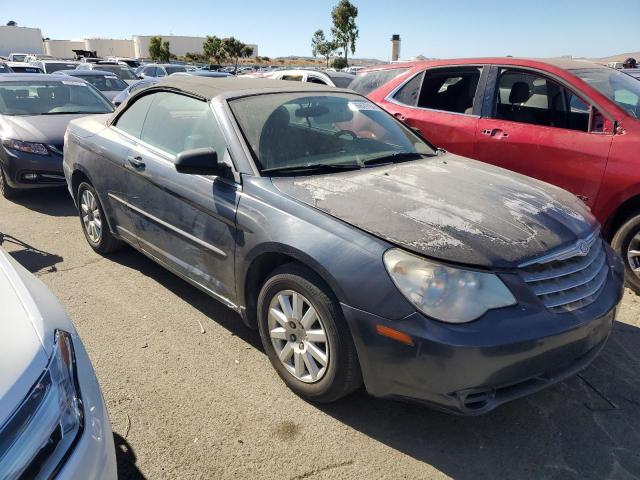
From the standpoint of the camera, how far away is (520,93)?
16.3ft

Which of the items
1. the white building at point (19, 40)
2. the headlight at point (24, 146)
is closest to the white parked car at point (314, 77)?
the headlight at point (24, 146)

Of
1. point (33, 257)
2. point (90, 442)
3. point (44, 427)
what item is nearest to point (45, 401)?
point (44, 427)

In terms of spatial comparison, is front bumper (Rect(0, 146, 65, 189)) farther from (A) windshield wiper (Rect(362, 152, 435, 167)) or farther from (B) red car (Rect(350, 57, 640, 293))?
(A) windshield wiper (Rect(362, 152, 435, 167))

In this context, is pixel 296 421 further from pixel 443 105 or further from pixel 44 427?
pixel 443 105

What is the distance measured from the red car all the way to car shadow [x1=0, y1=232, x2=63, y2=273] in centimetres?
376

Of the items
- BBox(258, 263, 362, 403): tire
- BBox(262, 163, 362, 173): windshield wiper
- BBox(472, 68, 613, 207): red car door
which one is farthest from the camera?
BBox(472, 68, 613, 207): red car door

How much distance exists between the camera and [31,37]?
243 ft

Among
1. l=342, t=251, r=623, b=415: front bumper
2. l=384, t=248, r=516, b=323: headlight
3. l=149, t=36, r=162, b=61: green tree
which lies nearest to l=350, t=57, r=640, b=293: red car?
l=342, t=251, r=623, b=415: front bumper

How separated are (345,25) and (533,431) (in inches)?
1642

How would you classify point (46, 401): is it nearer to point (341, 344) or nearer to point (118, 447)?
point (118, 447)

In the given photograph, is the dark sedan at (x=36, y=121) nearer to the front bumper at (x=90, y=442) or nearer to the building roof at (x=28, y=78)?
the building roof at (x=28, y=78)

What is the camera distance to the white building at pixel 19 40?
70.1 meters

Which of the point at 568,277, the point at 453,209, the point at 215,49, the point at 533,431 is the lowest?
the point at 533,431

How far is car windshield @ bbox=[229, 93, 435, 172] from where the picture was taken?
3.20 m
